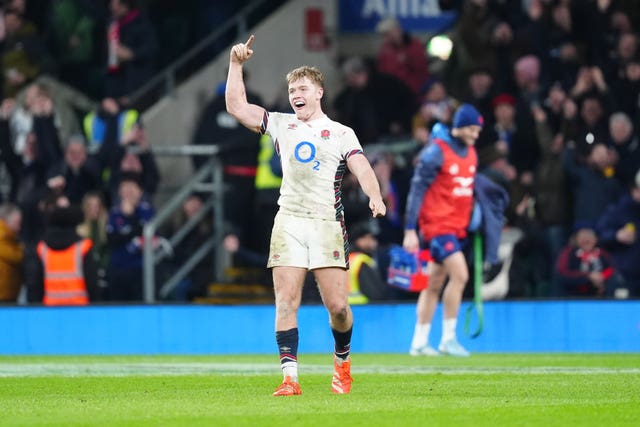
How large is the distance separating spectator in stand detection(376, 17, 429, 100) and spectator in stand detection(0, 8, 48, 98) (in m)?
5.09

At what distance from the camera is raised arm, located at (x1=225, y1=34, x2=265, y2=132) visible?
1135 centimetres

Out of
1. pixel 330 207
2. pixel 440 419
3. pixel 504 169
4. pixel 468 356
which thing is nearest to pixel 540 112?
pixel 504 169

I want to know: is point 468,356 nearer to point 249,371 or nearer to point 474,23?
point 249,371

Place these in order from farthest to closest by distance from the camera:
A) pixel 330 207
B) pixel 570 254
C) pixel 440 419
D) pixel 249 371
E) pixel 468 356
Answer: pixel 570 254 < pixel 468 356 < pixel 249 371 < pixel 330 207 < pixel 440 419

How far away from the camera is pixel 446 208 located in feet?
54.0

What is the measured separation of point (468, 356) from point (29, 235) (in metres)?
7.06

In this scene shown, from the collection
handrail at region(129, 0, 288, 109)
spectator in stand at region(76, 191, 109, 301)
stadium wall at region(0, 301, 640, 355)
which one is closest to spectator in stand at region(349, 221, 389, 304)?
stadium wall at region(0, 301, 640, 355)

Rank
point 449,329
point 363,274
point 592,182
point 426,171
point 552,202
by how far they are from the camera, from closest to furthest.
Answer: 1. point 426,171
2. point 449,329
3. point 363,274
4. point 592,182
5. point 552,202

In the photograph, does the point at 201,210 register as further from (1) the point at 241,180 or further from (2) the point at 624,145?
(2) the point at 624,145

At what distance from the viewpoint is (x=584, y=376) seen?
1306 centimetres

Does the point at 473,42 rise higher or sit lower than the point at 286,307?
higher

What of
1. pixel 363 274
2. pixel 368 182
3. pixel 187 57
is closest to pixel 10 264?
pixel 363 274

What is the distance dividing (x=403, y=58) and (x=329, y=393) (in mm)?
12193

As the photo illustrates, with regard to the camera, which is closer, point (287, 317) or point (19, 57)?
point (287, 317)
